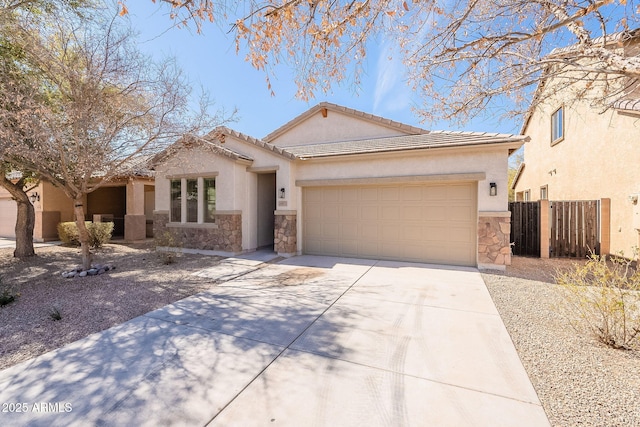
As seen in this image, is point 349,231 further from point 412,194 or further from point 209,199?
point 209,199

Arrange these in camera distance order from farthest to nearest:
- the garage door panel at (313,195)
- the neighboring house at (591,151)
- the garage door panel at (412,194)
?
1. the garage door panel at (313,195)
2. the garage door panel at (412,194)
3. the neighboring house at (591,151)

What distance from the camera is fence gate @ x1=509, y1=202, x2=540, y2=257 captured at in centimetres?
1012

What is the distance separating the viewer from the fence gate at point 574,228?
962 cm

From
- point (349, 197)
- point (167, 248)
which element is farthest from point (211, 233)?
point (349, 197)

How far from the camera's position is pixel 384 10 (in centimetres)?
488

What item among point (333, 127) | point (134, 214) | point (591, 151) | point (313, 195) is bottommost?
point (134, 214)

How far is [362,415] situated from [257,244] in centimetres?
974

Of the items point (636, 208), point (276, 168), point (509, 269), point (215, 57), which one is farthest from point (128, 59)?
point (636, 208)

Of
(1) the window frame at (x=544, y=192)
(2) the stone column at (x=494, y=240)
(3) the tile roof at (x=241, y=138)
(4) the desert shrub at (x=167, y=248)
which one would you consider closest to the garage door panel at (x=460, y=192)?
(2) the stone column at (x=494, y=240)

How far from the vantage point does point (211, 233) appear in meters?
10.9

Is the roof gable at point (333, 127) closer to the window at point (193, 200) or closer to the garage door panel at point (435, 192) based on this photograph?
the garage door panel at point (435, 192)

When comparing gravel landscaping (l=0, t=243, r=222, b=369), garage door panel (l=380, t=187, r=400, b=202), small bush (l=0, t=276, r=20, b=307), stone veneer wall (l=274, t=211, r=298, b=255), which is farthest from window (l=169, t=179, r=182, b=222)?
garage door panel (l=380, t=187, r=400, b=202)

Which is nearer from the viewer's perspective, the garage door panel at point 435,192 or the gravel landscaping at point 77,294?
the gravel landscaping at point 77,294

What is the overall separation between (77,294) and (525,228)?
1362cm
